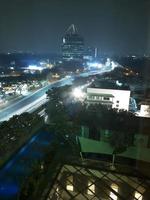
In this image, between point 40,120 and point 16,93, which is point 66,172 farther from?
point 16,93

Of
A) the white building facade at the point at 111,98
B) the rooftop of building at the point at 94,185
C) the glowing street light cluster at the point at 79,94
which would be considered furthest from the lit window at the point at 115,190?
the glowing street light cluster at the point at 79,94

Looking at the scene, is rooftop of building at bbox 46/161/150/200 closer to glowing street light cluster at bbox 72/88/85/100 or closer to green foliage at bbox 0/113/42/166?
green foliage at bbox 0/113/42/166

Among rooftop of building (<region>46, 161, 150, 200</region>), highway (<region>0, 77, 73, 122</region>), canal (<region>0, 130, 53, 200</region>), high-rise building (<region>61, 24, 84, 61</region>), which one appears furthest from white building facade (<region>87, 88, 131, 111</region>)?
high-rise building (<region>61, 24, 84, 61</region>)

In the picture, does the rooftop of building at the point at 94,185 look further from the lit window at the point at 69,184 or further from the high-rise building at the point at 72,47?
the high-rise building at the point at 72,47

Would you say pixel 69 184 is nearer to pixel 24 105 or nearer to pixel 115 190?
pixel 115 190

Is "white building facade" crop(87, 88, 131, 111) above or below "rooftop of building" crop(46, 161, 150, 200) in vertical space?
above

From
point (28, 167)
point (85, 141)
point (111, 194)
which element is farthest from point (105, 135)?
point (111, 194)

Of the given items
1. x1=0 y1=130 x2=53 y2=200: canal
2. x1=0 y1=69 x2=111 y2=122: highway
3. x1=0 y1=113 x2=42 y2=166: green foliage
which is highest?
x1=0 y1=113 x2=42 y2=166: green foliage
